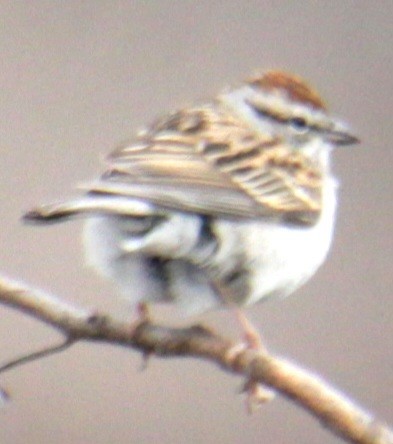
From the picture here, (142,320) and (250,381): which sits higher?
(142,320)

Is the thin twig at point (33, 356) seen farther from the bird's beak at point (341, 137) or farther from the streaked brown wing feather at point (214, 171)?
the bird's beak at point (341, 137)

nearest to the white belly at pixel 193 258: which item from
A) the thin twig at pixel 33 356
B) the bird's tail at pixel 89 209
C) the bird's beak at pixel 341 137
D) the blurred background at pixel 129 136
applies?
the bird's tail at pixel 89 209

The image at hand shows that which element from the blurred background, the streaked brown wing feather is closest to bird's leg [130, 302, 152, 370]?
the streaked brown wing feather

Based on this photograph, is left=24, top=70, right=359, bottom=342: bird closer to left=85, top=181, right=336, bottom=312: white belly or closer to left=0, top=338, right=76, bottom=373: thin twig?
left=85, top=181, right=336, bottom=312: white belly

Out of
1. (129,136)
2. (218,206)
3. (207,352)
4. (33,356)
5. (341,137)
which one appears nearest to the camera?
(33,356)

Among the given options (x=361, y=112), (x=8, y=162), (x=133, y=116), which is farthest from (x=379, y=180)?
(x=8, y=162)

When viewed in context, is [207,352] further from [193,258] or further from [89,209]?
[89,209]

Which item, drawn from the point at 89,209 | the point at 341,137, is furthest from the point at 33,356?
the point at 341,137
